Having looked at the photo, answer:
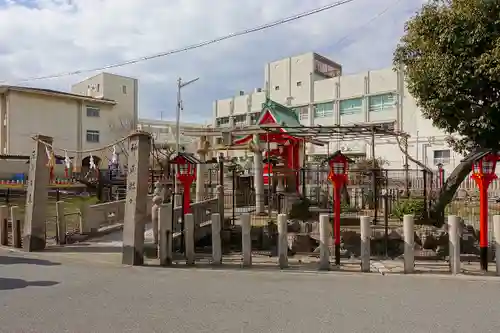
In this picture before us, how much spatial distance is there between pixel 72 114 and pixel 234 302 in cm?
3649

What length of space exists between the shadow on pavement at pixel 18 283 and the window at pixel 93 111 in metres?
34.5

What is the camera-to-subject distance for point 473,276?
358 inches

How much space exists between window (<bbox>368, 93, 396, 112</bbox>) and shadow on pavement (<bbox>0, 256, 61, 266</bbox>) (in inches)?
1385

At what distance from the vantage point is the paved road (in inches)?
227

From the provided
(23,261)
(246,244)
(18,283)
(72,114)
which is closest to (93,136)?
(72,114)

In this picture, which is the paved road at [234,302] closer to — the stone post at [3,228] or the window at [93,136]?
the stone post at [3,228]

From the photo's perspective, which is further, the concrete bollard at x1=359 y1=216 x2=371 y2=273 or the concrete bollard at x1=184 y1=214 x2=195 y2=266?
the concrete bollard at x1=184 y1=214 x2=195 y2=266

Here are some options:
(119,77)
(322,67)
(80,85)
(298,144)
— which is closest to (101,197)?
(298,144)

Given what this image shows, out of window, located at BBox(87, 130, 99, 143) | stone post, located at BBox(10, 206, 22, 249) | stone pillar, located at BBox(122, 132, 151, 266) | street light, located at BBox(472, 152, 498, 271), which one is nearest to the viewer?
street light, located at BBox(472, 152, 498, 271)

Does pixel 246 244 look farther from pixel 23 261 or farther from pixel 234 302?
pixel 23 261

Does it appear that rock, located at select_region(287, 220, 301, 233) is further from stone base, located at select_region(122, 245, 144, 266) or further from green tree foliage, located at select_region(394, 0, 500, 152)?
stone base, located at select_region(122, 245, 144, 266)

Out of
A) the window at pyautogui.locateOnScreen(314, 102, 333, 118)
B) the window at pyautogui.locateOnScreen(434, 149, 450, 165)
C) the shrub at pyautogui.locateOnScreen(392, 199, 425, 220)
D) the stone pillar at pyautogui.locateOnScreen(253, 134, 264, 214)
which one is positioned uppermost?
the window at pyautogui.locateOnScreen(314, 102, 333, 118)

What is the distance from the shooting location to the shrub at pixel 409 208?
14.7 m

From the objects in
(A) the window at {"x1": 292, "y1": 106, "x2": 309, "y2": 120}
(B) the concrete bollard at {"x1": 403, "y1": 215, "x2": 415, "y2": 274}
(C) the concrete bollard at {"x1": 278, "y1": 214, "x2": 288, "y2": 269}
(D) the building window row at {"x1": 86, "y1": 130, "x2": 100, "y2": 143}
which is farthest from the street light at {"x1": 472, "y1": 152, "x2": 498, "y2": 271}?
(A) the window at {"x1": 292, "y1": 106, "x2": 309, "y2": 120}
